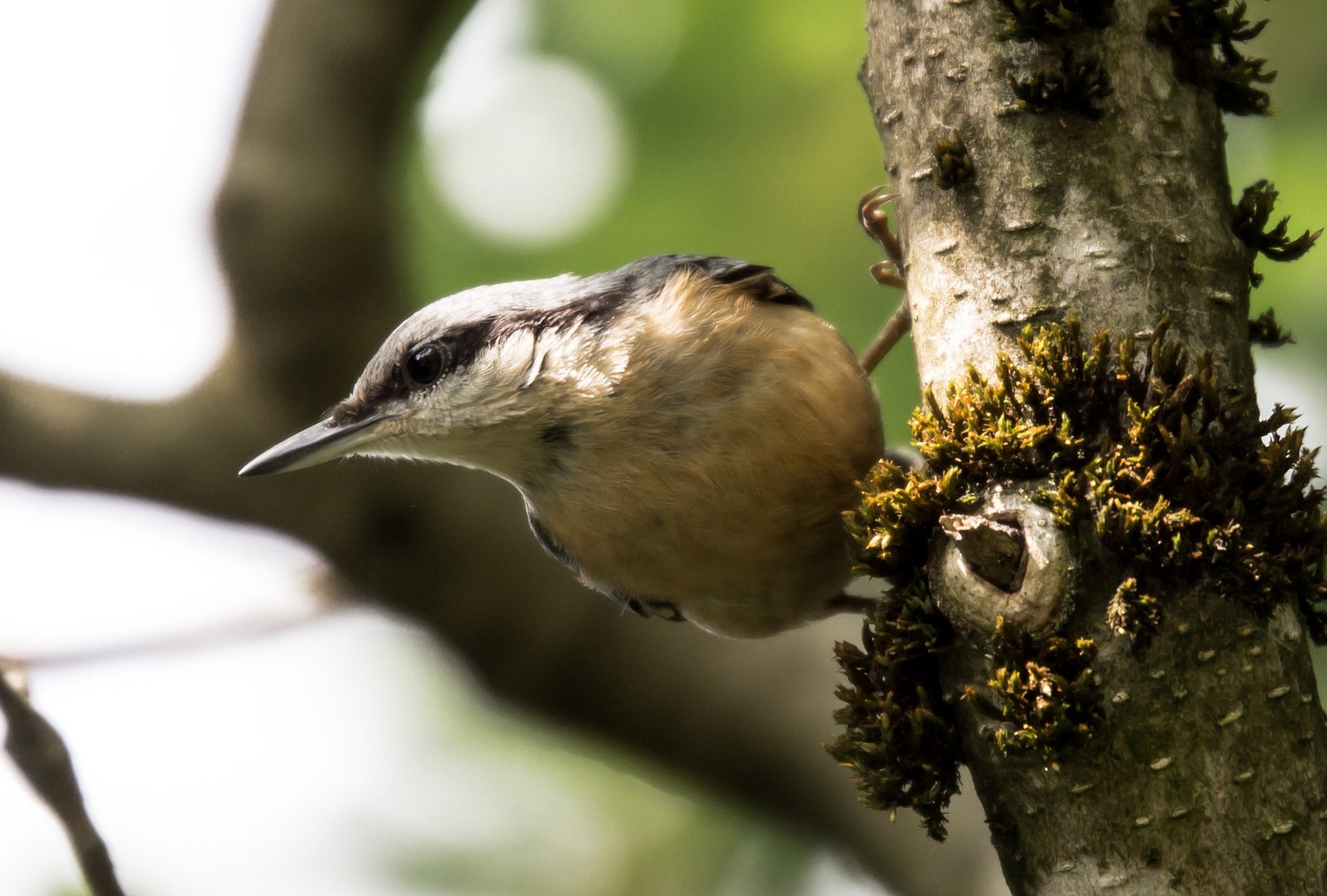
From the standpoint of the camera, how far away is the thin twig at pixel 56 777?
129 cm

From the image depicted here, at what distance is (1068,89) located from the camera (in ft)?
6.10

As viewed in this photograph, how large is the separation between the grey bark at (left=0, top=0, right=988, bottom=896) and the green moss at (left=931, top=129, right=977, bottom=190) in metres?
1.97

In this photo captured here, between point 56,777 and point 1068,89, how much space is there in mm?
1773

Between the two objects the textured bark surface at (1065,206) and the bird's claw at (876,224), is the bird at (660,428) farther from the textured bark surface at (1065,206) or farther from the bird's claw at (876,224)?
the textured bark surface at (1065,206)

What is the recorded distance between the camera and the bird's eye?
9.03ft

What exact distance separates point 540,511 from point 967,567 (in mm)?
1273

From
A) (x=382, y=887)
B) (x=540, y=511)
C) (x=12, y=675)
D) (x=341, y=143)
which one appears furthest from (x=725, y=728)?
(x=12, y=675)

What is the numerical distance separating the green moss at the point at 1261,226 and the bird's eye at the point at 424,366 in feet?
5.74

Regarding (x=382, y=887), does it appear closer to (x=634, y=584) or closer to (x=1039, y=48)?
(x=634, y=584)

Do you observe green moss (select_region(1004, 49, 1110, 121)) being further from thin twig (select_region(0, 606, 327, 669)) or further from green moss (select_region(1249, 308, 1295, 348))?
thin twig (select_region(0, 606, 327, 669))

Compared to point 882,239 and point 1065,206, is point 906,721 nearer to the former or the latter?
point 1065,206

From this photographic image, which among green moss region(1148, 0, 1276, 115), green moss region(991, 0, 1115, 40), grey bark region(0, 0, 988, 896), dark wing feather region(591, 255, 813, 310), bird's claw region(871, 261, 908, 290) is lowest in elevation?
grey bark region(0, 0, 988, 896)

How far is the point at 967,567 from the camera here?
167 centimetres

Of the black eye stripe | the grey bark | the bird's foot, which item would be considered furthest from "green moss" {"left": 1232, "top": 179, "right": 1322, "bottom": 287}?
the grey bark
